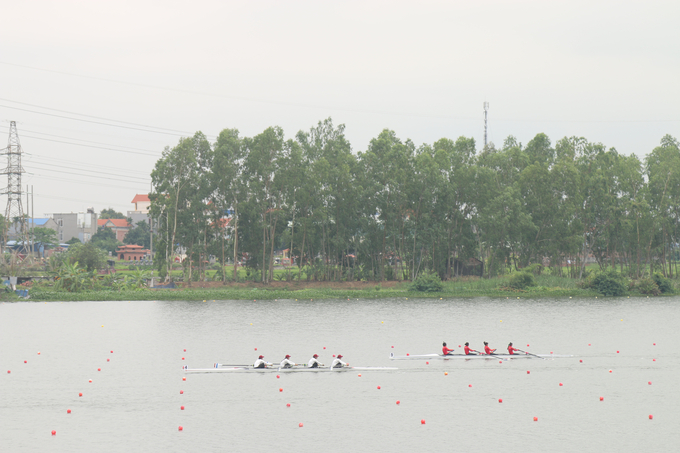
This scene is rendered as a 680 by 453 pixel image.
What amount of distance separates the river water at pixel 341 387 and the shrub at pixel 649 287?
17466 mm

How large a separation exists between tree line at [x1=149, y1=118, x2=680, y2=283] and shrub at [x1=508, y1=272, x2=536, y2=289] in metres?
7.75

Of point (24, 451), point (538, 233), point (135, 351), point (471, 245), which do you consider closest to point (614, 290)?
point (538, 233)

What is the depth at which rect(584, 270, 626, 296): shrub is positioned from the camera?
76.1m

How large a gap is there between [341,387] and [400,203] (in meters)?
54.6

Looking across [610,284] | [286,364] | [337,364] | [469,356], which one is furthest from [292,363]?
[610,284]

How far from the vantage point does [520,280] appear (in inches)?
3103

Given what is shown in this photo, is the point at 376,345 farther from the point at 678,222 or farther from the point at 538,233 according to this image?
the point at 678,222

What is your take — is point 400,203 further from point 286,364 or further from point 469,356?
point 286,364

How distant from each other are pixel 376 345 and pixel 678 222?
2581 inches

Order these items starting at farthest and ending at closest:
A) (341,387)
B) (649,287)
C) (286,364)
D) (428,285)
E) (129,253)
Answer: (129,253) < (428,285) < (649,287) < (286,364) < (341,387)

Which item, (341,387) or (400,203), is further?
(400,203)

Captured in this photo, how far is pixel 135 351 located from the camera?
44469 millimetres

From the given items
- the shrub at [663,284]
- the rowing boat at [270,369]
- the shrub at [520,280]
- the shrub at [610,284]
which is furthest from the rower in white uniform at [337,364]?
the shrub at [663,284]

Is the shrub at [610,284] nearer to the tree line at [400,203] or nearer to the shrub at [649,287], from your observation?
the shrub at [649,287]
